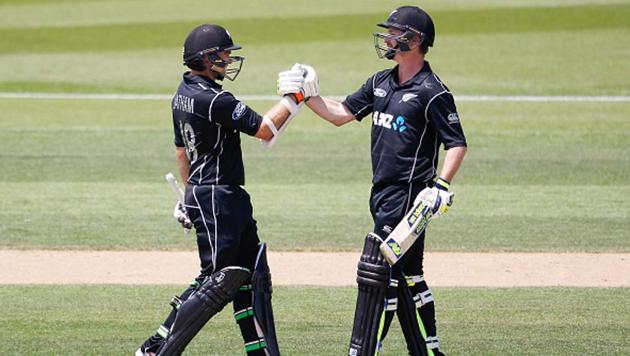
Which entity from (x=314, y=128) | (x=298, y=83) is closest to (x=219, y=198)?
(x=298, y=83)

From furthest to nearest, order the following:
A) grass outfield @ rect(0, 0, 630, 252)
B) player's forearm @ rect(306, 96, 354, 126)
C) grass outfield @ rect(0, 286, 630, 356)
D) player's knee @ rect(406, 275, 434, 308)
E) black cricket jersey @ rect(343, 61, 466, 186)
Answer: grass outfield @ rect(0, 0, 630, 252) < grass outfield @ rect(0, 286, 630, 356) < player's forearm @ rect(306, 96, 354, 126) < player's knee @ rect(406, 275, 434, 308) < black cricket jersey @ rect(343, 61, 466, 186)

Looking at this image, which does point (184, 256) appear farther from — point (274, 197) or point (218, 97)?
point (218, 97)

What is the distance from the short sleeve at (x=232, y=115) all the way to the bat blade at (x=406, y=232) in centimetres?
108

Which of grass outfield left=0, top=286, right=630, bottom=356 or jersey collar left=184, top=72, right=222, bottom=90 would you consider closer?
jersey collar left=184, top=72, right=222, bottom=90

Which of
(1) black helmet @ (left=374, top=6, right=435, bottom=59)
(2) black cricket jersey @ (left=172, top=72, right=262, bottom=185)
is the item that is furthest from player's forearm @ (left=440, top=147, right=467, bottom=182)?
(2) black cricket jersey @ (left=172, top=72, right=262, bottom=185)

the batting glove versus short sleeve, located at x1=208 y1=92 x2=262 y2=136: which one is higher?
the batting glove

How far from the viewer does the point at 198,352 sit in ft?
26.9

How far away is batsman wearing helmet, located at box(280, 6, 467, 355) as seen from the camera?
7379mm

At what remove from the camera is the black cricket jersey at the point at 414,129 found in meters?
7.45

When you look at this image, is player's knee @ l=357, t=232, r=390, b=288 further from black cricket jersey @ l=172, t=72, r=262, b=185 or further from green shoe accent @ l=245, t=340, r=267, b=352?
black cricket jersey @ l=172, t=72, r=262, b=185

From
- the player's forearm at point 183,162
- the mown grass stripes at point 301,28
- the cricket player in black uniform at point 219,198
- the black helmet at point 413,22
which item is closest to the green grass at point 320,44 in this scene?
the mown grass stripes at point 301,28

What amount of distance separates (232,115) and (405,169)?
1164 mm

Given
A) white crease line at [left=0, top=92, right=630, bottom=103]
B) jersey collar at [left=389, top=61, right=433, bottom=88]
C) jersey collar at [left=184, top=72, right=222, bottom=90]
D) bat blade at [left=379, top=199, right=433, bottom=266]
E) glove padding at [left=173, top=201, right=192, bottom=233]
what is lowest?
white crease line at [left=0, top=92, right=630, bottom=103]

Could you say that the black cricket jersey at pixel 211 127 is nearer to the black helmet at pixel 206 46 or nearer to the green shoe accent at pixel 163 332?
the black helmet at pixel 206 46
